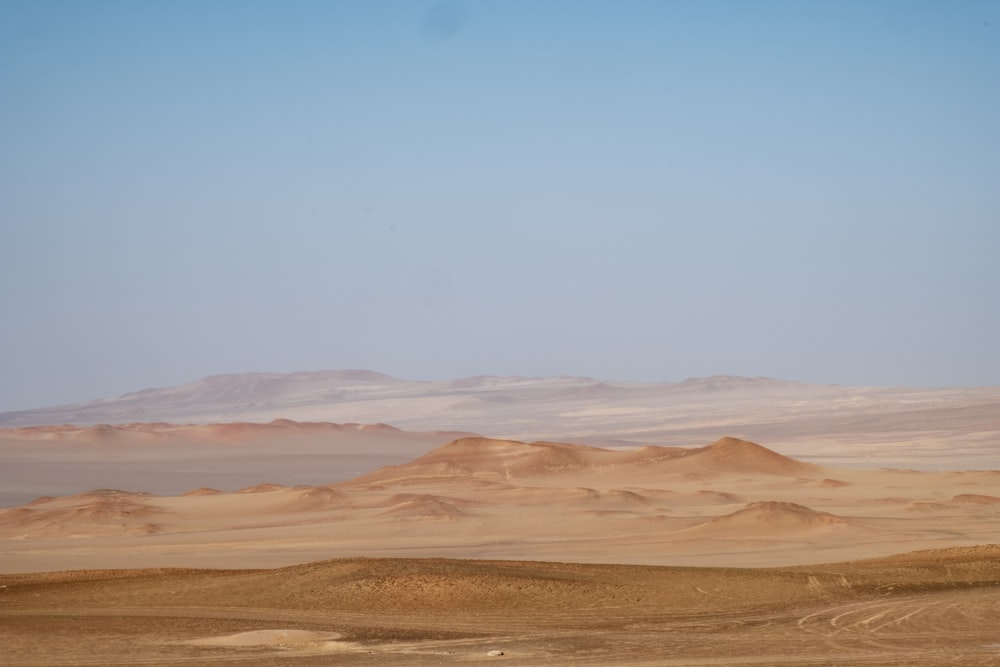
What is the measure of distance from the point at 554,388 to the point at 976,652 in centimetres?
16110

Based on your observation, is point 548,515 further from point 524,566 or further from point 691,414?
point 691,414

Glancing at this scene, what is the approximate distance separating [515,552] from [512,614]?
51.9 ft

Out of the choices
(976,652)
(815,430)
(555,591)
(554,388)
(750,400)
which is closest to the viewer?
(976,652)

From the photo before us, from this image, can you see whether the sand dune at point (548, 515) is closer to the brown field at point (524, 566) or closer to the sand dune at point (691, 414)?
the brown field at point (524, 566)

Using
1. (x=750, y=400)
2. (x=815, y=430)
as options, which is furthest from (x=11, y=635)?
(x=750, y=400)

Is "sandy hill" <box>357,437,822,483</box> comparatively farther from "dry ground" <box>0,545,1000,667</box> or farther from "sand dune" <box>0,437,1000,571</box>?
"dry ground" <box>0,545,1000,667</box>

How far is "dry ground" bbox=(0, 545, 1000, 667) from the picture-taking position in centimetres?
A: 1686

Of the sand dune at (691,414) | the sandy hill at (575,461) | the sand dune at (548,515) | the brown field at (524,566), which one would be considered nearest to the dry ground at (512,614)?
the brown field at (524,566)

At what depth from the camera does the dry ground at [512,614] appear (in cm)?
1686

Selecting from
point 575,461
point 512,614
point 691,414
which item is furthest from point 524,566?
point 691,414

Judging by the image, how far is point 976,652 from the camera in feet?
53.1

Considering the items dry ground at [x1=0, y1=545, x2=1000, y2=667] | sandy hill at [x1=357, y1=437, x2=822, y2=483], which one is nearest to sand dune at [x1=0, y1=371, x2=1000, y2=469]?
sandy hill at [x1=357, y1=437, x2=822, y2=483]

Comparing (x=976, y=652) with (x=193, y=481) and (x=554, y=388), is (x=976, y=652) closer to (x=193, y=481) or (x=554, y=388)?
(x=193, y=481)

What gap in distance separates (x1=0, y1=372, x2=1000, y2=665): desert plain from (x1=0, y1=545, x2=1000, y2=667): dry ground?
70 mm
